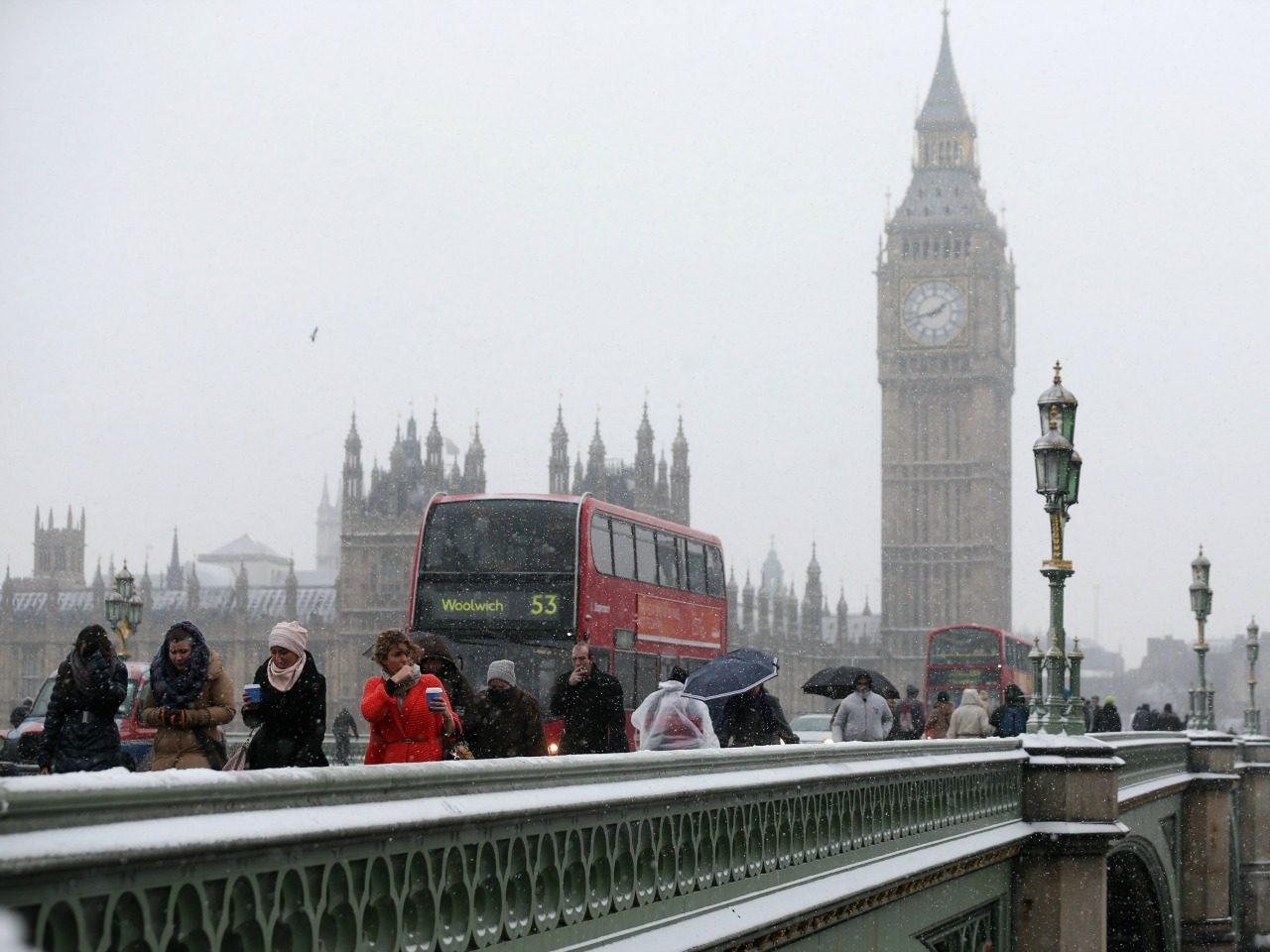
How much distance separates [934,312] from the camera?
95.1 metres

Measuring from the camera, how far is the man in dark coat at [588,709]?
10180 mm

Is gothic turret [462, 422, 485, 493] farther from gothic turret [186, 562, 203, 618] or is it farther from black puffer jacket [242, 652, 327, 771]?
black puffer jacket [242, 652, 327, 771]

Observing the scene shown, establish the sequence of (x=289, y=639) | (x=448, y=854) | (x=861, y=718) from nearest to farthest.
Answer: (x=448, y=854) < (x=289, y=639) < (x=861, y=718)

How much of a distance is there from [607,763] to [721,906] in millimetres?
1042

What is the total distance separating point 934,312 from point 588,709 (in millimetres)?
86604

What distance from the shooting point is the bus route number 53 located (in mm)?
20922

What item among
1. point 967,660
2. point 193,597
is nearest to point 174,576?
point 193,597

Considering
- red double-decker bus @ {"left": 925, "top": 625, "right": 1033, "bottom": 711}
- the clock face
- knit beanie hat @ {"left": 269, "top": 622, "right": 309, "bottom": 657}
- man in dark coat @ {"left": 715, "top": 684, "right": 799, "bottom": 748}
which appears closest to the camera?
knit beanie hat @ {"left": 269, "top": 622, "right": 309, "bottom": 657}

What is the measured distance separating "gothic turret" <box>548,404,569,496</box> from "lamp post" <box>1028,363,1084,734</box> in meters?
66.8

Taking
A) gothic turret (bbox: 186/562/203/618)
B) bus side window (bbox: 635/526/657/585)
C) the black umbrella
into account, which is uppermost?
gothic turret (bbox: 186/562/203/618)

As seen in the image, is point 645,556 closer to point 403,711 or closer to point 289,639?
point 403,711

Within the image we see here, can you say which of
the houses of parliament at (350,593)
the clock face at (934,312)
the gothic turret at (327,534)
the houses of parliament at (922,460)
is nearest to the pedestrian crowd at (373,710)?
the houses of parliament at (350,593)

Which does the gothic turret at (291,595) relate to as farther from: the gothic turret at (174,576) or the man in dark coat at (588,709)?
the man in dark coat at (588,709)

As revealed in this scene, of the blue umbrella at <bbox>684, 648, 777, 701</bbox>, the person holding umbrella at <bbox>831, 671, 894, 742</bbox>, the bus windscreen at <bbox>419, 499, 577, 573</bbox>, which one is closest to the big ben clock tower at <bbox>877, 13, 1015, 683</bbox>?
the bus windscreen at <bbox>419, 499, 577, 573</bbox>
